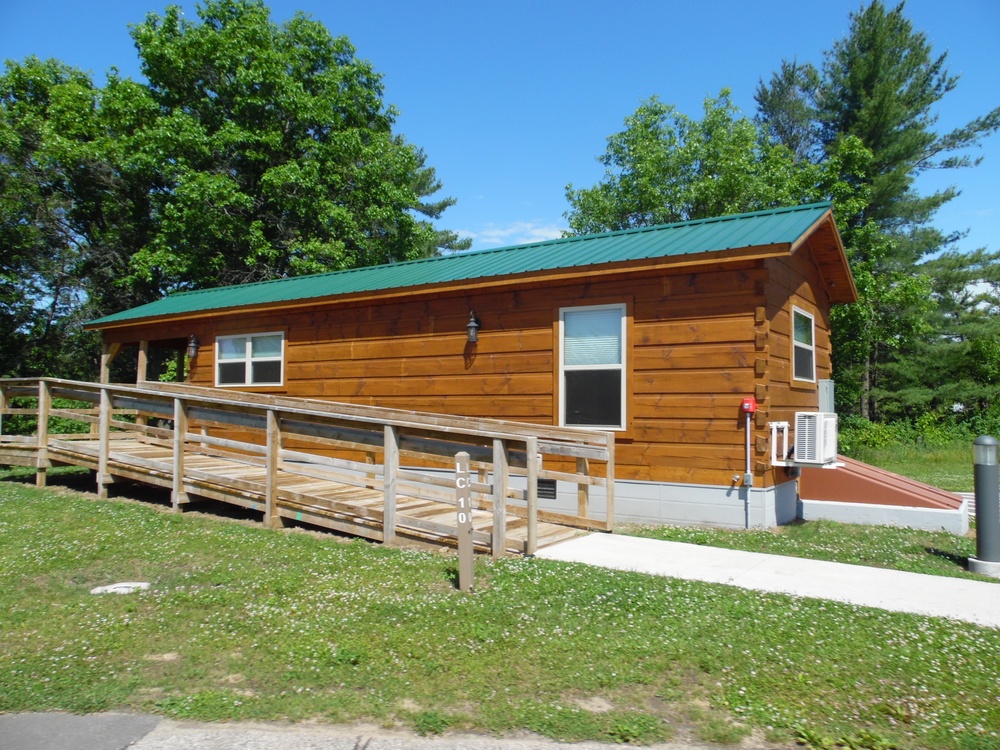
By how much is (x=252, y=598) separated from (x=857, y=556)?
5.56 metres

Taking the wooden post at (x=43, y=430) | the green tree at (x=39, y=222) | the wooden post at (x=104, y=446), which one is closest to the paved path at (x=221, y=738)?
the wooden post at (x=104, y=446)

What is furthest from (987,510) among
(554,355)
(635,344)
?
(554,355)

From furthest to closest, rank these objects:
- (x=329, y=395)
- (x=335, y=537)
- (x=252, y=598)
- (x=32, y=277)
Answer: (x=32, y=277)
(x=329, y=395)
(x=335, y=537)
(x=252, y=598)

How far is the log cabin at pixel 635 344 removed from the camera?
7957 mm

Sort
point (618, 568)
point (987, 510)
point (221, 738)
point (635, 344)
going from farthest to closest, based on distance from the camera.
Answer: point (635, 344)
point (987, 510)
point (618, 568)
point (221, 738)

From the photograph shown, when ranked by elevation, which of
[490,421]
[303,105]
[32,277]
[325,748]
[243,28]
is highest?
[243,28]

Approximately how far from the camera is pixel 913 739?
316 cm

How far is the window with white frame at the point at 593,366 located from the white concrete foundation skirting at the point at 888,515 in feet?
9.90

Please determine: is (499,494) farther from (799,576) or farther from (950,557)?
(950,557)

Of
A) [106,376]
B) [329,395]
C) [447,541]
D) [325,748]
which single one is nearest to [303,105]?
[106,376]

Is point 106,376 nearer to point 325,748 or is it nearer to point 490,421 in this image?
point 490,421

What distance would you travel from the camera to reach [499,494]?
6.21 m

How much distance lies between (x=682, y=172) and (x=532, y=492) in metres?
21.9

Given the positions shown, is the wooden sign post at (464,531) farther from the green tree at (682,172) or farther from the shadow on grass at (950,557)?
the green tree at (682,172)
